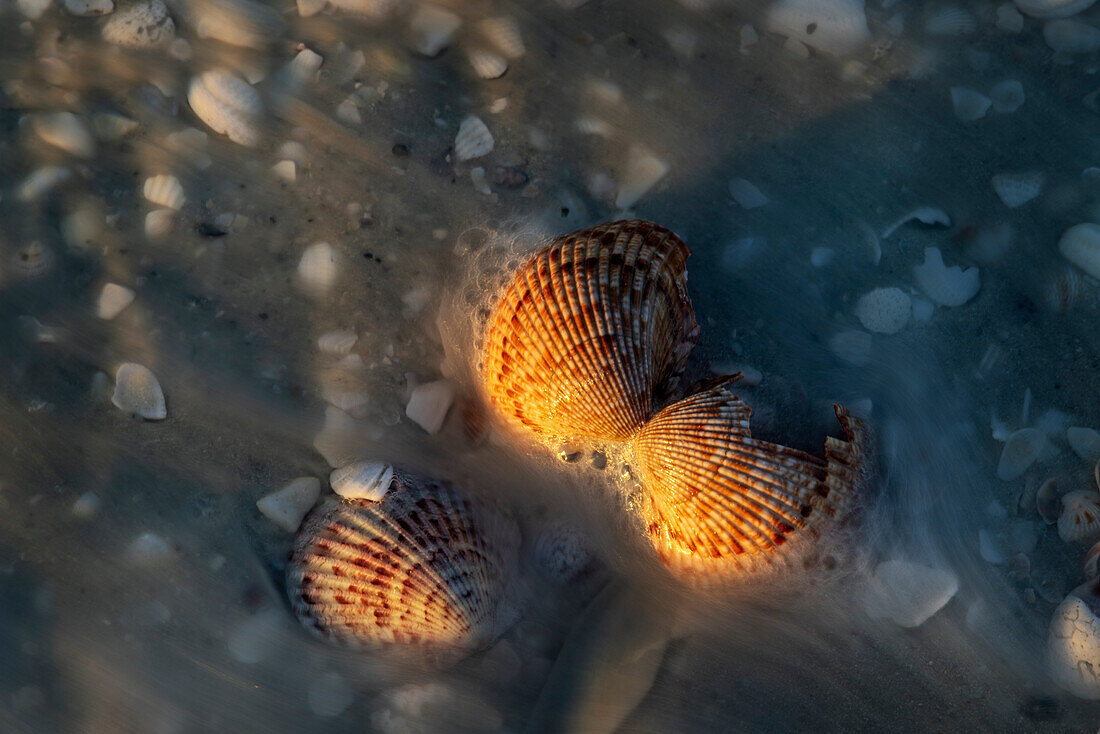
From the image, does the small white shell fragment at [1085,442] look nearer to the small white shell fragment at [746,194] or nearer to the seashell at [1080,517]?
the seashell at [1080,517]

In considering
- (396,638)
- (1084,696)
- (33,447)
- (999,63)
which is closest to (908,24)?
(999,63)

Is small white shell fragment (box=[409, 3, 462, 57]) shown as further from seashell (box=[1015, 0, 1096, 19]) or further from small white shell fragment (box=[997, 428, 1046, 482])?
small white shell fragment (box=[997, 428, 1046, 482])

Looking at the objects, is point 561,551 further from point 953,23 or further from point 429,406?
point 953,23

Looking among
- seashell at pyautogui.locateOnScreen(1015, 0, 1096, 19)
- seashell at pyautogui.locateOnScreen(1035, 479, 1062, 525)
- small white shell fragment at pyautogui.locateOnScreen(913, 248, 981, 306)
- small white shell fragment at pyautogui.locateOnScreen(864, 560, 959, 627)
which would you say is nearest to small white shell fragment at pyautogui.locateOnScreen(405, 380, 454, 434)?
small white shell fragment at pyautogui.locateOnScreen(864, 560, 959, 627)

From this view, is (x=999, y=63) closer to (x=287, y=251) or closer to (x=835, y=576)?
(x=835, y=576)

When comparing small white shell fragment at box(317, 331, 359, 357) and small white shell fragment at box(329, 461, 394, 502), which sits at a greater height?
small white shell fragment at box(317, 331, 359, 357)

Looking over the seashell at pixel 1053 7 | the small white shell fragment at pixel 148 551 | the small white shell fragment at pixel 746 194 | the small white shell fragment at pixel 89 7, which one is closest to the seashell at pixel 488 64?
the small white shell fragment at pixel 746 194
